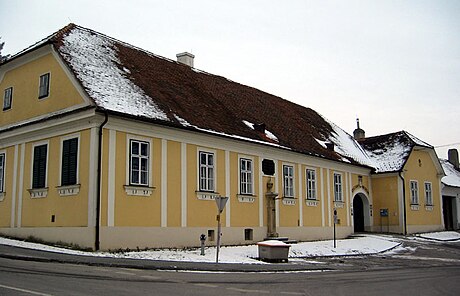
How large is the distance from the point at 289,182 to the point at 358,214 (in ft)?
38.6

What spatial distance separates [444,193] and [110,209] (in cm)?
3556

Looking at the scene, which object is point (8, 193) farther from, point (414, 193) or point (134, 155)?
point (414, 193)

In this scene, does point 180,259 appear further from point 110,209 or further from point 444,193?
point 444,193

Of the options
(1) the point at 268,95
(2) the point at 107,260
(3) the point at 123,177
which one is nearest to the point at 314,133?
(1) the point at 268,95

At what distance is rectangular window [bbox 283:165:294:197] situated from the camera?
29.2 meters

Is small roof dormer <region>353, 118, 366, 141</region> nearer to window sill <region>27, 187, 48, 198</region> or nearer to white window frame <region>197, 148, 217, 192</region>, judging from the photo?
white window frame <region>197, 148, 217, 192</region>

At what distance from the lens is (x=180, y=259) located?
18.6 metres

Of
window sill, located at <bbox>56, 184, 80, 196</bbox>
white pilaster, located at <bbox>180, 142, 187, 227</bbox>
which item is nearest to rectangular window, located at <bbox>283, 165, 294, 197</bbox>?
white pilaster, located at <bbox>180, 142, 187, 227</bbox>

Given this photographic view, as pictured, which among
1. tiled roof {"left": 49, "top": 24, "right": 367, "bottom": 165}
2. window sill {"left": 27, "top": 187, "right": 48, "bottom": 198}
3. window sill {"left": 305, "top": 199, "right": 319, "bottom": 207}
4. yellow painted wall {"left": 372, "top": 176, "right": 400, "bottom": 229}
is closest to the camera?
window sill {"left": 27, "top": 187, "right": 48, "bottom": 198}

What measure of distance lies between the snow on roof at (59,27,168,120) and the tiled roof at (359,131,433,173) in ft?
72.7

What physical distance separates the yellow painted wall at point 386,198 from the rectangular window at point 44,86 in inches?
988

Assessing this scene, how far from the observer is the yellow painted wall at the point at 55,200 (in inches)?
777

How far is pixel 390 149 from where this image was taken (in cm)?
4178

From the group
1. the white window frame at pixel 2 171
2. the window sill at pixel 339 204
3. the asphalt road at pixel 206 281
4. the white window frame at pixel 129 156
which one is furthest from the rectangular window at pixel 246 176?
the white window frame at pixel 2 171
